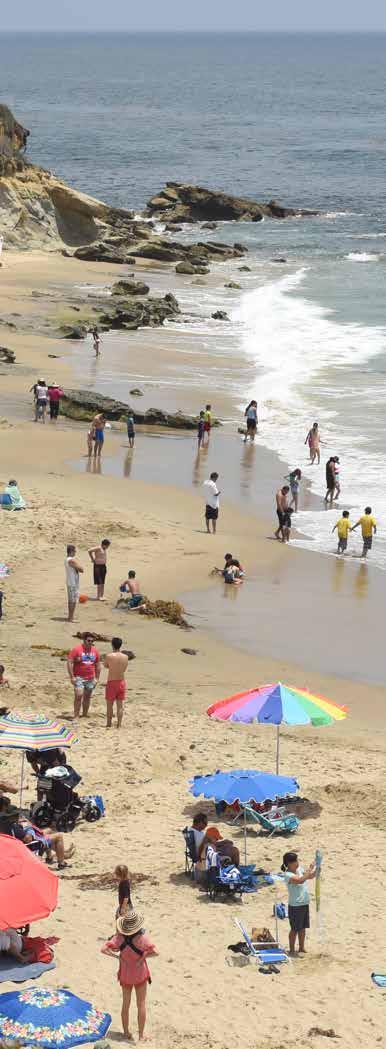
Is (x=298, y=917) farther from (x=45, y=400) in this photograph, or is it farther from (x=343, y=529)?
(x=45, y=400)

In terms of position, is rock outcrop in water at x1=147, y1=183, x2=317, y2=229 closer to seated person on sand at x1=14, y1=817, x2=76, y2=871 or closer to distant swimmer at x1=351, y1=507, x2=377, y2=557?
distant swimmer at x1=351, y1=507, x2=377, y2=557

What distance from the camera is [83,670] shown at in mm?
15547

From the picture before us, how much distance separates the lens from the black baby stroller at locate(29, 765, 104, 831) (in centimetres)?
1283

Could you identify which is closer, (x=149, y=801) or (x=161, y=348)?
(x=149, y=801)

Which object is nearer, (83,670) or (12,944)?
(12,944)

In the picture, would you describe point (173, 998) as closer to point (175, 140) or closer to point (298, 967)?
point (298, 967)

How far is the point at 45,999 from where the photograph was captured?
920 centimetres

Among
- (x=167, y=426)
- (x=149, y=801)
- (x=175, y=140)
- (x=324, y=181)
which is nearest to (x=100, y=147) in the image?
(x=175, y=140)

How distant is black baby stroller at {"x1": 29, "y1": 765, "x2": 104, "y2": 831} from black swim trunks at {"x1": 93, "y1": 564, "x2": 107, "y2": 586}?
6.47 meters

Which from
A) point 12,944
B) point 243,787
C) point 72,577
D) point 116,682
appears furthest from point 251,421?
point 12,944

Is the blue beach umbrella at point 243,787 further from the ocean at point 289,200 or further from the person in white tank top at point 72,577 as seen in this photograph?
the ocean at point 289,200

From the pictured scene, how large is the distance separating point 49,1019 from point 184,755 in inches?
234

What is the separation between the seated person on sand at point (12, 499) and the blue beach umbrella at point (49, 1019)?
14.3 m

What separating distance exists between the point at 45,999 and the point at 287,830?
14.8ft
